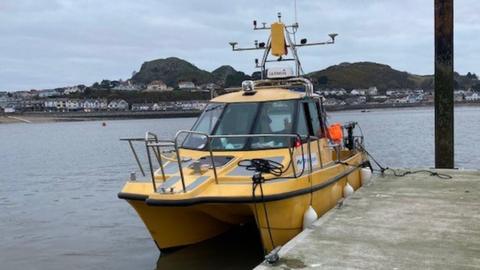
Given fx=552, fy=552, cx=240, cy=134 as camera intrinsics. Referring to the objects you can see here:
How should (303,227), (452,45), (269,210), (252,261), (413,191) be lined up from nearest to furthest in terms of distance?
(269,210) → (303,227) → (252,261) → (413,191) → (452,45)

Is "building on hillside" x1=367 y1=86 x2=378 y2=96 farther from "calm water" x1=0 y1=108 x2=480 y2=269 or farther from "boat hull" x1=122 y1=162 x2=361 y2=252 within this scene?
"boat hull" x1=122 y1=162 x2=361 y2=252

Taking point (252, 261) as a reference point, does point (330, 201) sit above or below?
above

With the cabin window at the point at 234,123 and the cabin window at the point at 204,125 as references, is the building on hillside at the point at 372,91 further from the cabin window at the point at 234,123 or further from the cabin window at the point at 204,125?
the cabin window at the point at 234,123

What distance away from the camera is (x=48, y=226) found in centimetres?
1245

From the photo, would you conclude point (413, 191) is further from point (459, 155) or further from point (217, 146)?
point (459, 155)

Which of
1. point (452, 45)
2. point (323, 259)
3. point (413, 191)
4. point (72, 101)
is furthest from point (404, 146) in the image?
→ point (72, 101)

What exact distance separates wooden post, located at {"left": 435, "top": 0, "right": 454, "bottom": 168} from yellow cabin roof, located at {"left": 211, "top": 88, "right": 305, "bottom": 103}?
533cm

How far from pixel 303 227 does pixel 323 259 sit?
6.13ft

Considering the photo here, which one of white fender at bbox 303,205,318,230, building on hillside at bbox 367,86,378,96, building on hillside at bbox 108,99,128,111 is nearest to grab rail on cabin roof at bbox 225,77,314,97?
white fender at bbox 303,205,318,230

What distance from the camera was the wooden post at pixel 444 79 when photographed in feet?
43.4

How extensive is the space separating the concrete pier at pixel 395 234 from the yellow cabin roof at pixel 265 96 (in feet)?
6.49

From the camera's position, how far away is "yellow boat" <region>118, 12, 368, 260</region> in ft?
23.8

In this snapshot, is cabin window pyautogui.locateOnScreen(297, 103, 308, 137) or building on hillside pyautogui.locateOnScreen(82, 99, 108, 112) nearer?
cabin window pyautogui.locateOnScreen(297, 103, 308, 137)

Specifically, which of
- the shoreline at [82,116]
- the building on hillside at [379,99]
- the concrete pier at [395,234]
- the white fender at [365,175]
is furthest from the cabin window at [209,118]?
the building on hillside at [379,99]
